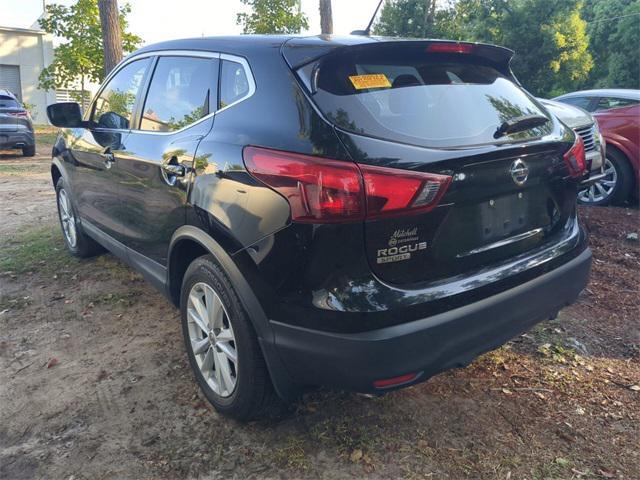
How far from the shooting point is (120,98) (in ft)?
13.0

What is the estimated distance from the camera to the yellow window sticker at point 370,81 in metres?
2.29

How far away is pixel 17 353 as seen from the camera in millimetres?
3480

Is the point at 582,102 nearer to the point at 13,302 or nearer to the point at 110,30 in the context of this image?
the point at 13,302

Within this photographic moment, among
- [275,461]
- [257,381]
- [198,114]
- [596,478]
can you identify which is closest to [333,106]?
[198,114]

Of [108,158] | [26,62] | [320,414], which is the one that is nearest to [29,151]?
[108,158]

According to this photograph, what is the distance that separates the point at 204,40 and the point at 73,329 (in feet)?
7.06

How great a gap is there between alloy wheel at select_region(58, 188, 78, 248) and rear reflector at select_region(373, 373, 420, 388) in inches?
147

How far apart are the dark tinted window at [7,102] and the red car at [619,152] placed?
12156mm

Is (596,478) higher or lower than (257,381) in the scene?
lower

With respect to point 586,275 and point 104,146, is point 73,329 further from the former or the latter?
point 586,275

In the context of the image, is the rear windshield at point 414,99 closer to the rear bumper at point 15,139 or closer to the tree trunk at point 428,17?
the rear bumper at point 15,139

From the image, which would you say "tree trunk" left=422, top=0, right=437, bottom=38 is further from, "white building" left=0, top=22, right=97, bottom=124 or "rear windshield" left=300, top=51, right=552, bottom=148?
"rear windshield" left=300, top=51, right=552, bottom=148

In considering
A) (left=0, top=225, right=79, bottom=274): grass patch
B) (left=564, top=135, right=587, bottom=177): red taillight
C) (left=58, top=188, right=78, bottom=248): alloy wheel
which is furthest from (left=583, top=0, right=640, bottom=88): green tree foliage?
(left=58, top=188, right=78, bottom=248): alloy wheel

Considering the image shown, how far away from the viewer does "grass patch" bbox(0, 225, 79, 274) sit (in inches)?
196
